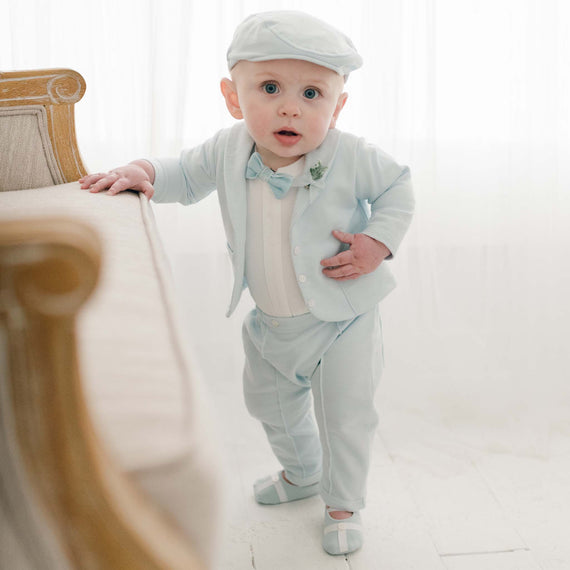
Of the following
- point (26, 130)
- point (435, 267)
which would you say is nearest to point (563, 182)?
point (435, 267)

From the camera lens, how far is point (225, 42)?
1448 millimetres

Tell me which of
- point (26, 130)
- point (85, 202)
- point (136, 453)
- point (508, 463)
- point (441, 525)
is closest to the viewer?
point (136, 453)

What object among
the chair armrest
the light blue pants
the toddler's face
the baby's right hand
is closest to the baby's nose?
the toddler's face

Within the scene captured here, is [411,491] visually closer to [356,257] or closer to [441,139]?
[356,257]

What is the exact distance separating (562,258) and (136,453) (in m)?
1.54

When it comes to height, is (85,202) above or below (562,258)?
above

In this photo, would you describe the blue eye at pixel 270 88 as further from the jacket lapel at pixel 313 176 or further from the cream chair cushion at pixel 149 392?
the cream chair cushion at pixel 149 392

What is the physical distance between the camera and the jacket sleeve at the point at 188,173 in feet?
3.64

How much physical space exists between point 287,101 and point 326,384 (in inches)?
17.2

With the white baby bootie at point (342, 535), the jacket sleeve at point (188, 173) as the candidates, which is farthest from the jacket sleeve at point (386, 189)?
the white baby bootie at point (342, 535)

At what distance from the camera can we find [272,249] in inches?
42.6

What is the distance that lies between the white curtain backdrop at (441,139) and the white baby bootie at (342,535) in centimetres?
41

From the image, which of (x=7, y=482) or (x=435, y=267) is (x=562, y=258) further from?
(x=7, y=482)

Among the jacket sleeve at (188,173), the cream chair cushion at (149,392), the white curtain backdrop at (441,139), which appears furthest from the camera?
the white curtain backdrop at (441,139)
